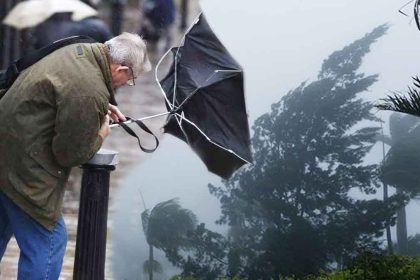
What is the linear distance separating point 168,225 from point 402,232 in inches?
48.6

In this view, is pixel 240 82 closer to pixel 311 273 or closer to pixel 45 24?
pixel 311 273

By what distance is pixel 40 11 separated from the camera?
6480 millimetres

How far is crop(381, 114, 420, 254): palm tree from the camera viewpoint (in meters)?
4.65

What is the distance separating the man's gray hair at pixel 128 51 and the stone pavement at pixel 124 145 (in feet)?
3.22

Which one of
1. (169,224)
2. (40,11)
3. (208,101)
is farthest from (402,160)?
(40,11)

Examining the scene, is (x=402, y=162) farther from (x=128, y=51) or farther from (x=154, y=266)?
(x=128, y=51)

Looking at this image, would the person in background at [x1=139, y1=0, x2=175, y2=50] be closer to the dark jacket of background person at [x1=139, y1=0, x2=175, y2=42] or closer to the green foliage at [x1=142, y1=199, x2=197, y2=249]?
the dark jacket of background person at [x1=139, y1=0, x2=175, y2=42]

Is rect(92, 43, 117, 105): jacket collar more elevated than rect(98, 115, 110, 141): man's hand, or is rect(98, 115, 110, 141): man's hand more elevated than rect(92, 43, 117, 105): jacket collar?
A: rect(92, 43, 117, 105): jacket collar

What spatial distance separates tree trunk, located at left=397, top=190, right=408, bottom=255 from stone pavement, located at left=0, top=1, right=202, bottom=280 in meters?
1.38

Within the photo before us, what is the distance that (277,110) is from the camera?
188 inches

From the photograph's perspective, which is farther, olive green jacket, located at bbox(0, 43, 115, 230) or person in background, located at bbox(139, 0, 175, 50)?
person in background, located at bbox(139, 0, 175, 50)

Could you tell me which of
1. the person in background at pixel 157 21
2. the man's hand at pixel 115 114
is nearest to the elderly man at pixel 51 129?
the man's hand at pixel 115 114

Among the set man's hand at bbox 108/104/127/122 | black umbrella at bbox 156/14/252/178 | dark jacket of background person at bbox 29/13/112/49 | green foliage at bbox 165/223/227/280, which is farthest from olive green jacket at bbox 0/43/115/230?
dark jacket of background person at bbox 29/13/112/49

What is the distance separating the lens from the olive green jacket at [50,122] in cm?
353
